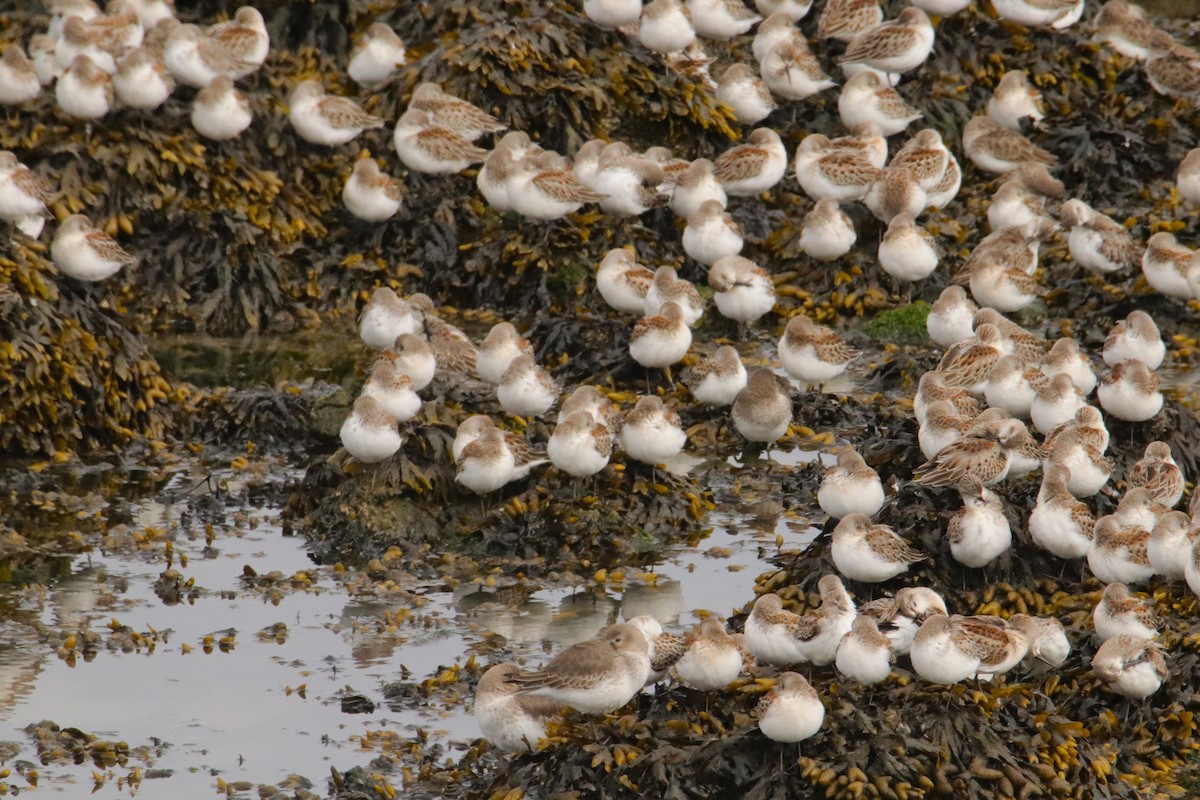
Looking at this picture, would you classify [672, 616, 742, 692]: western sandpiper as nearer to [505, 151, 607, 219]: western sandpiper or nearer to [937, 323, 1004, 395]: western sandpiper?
[937, 323, 1004, 395]: western sandpiper

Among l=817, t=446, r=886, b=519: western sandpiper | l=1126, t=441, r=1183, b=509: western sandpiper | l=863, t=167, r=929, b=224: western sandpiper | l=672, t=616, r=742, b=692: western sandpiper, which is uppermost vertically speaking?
l=672, t=616, r=742, b=692: western sandpiper

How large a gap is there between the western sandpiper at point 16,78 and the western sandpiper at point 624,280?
495cm

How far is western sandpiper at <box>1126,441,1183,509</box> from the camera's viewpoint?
11.2 metres

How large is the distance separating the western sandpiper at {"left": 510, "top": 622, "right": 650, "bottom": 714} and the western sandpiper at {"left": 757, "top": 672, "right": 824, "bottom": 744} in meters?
0.68

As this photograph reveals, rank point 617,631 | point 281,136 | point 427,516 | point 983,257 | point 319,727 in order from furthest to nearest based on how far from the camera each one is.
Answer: point 281,136 → point 983,257 → point 427,516 → point 319,727 → point 617,631

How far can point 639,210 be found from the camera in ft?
52.4

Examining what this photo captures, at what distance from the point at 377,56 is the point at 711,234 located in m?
4.03

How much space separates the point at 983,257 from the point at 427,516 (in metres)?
5.25

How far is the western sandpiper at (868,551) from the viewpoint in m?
10.2

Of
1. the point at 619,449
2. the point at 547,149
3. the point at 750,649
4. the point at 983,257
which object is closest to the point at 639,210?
the point at 547,149

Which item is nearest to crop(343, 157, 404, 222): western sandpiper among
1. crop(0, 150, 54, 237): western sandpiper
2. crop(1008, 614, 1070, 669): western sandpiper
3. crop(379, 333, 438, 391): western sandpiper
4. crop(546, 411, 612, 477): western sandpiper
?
crop(0, 150, 54, 237): western sandpiper

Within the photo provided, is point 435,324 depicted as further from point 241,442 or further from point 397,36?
point 397,36

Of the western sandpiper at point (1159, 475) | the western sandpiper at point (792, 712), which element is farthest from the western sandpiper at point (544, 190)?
the western sandpiper at point (792, 712)

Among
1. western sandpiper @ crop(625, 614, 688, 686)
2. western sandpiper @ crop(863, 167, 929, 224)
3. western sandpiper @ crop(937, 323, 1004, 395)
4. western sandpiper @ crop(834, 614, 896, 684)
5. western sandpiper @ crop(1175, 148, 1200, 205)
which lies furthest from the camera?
western sandpiper @ crop(1175, 148, 1200, 205)
